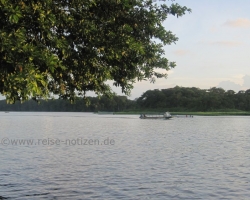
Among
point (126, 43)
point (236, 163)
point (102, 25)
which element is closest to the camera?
point (126, 43)

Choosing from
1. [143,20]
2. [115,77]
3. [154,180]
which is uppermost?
[143,20]

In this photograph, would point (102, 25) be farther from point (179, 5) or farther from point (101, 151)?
point (101, 151)

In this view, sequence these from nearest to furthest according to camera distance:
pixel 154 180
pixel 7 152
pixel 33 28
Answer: pixel 33 28
pixel 154 180
pixel 7 152

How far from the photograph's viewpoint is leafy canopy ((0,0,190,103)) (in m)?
10.7

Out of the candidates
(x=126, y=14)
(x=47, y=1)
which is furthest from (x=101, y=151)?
(x=47, y=1)

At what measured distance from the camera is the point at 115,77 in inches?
659

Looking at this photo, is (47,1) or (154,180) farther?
(154,180)

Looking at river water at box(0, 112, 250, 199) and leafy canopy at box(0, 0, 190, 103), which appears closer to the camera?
leafy canopy at box(0, 0, 190, 103)

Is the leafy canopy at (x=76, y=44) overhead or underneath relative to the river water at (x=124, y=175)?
overhead

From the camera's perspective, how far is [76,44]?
14.2 meters

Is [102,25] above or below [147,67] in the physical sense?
above

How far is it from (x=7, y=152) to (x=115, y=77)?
84.4 feet

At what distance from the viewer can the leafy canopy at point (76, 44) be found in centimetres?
1072

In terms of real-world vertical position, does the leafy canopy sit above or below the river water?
above
